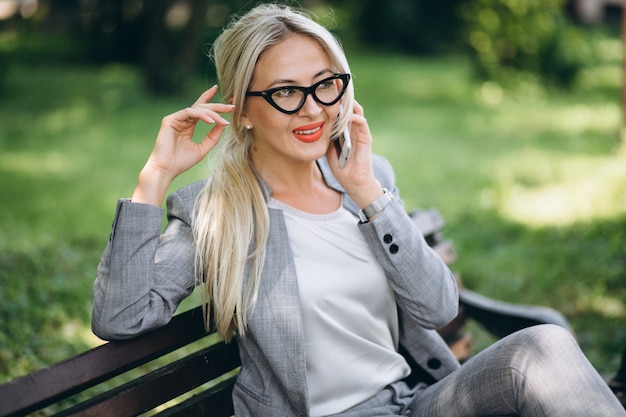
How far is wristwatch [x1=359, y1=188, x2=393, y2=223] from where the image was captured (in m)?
2.85

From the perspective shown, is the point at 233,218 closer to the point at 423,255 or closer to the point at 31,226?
the point at 423,255

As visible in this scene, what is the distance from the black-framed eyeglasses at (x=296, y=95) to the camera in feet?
9.06

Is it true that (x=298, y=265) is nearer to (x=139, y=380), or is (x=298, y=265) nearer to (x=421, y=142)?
(x=139, y=380)

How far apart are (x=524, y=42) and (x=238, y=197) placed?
12914 mm

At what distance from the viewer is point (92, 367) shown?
7.54ft

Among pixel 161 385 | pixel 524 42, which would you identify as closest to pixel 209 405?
pixel 161 385

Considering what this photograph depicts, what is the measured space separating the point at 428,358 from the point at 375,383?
0.35 meters

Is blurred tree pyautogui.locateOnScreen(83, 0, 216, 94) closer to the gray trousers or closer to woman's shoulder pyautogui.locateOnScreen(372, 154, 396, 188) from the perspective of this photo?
woman's shoulder pyautogui.locateOnScreen(372, 154, 396, 188)

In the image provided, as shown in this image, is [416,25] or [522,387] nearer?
[522,387]

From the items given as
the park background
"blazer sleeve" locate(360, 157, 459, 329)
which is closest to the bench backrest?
"blazer sleeve" locate(360, 157, 459, 329)

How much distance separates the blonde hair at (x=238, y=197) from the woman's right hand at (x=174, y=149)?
128mm

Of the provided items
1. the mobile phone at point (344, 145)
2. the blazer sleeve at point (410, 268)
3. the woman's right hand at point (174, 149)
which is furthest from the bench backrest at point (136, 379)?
the mobile phone at point (344, 145)

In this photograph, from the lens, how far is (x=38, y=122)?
12.5 meters

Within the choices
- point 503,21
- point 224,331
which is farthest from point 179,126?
point 503,21
